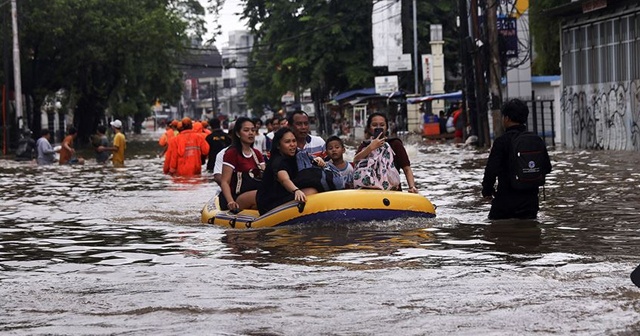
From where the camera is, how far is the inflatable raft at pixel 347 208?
576 inches

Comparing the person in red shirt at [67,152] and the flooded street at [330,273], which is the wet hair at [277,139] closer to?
the flooded street at [330,273]

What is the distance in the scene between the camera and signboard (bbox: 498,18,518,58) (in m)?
39.9

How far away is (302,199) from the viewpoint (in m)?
14.6

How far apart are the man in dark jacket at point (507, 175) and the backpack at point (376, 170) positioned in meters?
1.50

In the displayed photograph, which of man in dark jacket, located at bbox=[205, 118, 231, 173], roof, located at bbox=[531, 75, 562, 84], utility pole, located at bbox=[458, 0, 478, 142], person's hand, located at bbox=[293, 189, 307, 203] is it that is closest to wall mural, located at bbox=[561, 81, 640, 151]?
utility pole, located at bbox=[458, 0, 478, 142]

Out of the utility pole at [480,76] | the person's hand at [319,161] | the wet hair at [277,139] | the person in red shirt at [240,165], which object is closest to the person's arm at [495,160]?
the person's hand at [319,161]

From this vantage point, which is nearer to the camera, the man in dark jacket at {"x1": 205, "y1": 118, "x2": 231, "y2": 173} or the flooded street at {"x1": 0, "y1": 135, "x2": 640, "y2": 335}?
the flooded street at {"x1": 0, "y1": 135, "x2": 640, "y2": 335}

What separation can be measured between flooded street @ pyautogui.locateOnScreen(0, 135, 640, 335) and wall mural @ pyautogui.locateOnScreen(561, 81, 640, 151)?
16.4 m

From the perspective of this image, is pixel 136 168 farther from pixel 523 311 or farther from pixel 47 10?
pixel 523 311

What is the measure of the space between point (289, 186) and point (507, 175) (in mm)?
2433

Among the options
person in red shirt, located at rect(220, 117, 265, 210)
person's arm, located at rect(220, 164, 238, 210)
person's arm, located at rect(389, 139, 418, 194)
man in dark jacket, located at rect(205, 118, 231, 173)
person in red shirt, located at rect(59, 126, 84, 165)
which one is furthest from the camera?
person in red shirt, located at rect(59, 126, 84, 165)

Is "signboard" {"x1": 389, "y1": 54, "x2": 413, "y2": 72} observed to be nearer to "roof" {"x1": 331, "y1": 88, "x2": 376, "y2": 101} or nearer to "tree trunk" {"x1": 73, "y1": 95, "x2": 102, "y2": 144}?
"roof" {"x1": 331, "y1": 88, "x2": 376, "y2": 101}

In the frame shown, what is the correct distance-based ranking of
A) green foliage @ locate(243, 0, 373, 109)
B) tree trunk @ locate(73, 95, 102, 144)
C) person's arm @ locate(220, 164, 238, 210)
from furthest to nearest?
green foliage @ locate(243, 0, 373, 109), tree trunk @ locate(73, 95, 102, 144), person's arm @ locate(220, 164, 238, 210)

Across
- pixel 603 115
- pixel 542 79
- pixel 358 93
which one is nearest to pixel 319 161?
pixel 603 115
